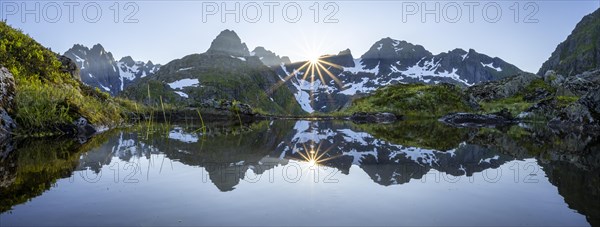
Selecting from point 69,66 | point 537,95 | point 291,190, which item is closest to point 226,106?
point 69,66

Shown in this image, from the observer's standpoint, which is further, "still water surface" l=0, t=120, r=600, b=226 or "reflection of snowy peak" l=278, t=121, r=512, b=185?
"reflection of snowy peak" l=278, t=121, r=512, b=185

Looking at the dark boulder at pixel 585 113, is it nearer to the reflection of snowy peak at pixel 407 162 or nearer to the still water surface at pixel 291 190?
the reflection of snowy peak at pixel 407 162

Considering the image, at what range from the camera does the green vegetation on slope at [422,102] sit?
186 feet

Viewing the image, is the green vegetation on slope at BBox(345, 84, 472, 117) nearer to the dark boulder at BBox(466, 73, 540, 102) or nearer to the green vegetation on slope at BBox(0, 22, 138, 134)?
the dark boulder at BBox(466, 73, 540, 102)

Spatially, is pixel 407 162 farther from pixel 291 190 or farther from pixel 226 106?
pixel 226 106

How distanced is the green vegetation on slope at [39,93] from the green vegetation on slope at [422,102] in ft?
138

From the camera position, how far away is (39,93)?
1370 cm

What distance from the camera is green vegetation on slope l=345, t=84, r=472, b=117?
Answer: 186 feet

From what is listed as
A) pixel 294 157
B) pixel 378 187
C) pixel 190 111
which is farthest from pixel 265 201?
pixel 190 111

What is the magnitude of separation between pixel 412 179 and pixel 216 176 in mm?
2990

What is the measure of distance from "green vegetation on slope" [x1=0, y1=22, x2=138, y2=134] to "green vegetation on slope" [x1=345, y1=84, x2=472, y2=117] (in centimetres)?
4210

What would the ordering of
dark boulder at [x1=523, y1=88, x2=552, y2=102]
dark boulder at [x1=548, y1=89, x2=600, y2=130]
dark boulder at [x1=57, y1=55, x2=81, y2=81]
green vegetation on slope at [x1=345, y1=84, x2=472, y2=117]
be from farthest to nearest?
green vegetation on slope at [x1=345, y1=84, x2=472, y2=117] → dark boulder at [x1=523, y1=88, x2=552, y2=102] → dark boulder at [x1=57, y1=55, x2=81, y2=81] → dark boulder at [x1=548, y1=89, x2=600, y2=130]

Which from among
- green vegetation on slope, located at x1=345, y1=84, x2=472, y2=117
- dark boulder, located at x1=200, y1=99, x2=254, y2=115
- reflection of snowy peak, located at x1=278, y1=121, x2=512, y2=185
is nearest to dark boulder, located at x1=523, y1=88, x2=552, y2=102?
green vegetation on slope, located at x1=345, y1=84, x2=472, y2=117

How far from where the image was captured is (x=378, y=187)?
498 centimetres
